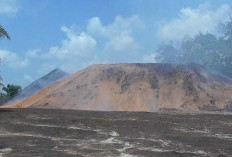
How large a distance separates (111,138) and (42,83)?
3201 centimetres

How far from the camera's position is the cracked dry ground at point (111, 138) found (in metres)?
11.2

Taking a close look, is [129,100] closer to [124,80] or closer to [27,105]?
[124,80]

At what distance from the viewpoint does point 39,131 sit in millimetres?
15047

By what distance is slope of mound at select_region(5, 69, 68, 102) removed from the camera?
41.4 metres

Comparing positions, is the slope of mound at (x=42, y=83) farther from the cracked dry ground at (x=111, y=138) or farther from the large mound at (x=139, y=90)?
the cracked dry ground at (x=111, y=138)

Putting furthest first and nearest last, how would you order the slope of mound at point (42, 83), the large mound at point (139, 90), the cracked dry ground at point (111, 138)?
the slope of mound at point (42, 83), the large mound at point (139, 90), the cracked dry ground at point (111, 138)

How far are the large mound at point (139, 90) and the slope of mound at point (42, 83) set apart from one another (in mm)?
6385

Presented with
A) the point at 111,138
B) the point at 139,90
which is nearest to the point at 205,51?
the point at 139,90

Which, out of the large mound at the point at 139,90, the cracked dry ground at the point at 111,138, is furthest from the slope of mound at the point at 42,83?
the cracked dry ground at the point at 111,138

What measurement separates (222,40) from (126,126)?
106ft

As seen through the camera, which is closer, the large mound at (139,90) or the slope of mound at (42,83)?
the large mound at (139,90)

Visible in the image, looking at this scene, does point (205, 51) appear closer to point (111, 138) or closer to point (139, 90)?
point (139, 90)

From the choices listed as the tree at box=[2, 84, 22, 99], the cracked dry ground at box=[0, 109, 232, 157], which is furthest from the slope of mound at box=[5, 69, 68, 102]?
the cracked dry ground at box=[0, 109, 232, 157]

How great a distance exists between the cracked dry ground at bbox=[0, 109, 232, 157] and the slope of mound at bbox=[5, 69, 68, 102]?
22.8 m
